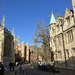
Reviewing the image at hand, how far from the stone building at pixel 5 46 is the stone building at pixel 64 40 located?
23.1 meters

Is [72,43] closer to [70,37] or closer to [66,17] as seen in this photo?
[70,37]

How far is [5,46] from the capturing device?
2438 inches

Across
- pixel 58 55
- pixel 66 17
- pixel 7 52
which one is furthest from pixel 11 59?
pixel 66 17

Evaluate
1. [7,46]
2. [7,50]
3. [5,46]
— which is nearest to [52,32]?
[5,46]

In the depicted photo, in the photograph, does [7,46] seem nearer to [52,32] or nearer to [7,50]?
[7,50]

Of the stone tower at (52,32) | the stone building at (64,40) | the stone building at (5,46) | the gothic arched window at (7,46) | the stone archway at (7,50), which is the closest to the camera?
the stone building at (64,40)

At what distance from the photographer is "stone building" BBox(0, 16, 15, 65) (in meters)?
59.0

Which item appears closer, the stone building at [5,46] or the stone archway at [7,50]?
the stone building at [5,46]

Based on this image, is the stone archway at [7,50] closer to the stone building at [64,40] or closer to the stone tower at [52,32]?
the stone tower at [52,32]

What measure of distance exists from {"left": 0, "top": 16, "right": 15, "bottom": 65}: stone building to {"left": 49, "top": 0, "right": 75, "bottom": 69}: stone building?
23.1 meters

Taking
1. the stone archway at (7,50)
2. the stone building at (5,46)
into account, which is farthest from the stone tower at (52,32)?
the stone archway at (7,50)

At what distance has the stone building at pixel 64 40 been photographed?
104 ft

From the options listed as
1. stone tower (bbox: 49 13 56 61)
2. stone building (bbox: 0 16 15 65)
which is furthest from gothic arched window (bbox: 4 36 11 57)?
stone tower (bbox: 49 13 56 61)

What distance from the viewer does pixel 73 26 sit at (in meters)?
31.2
